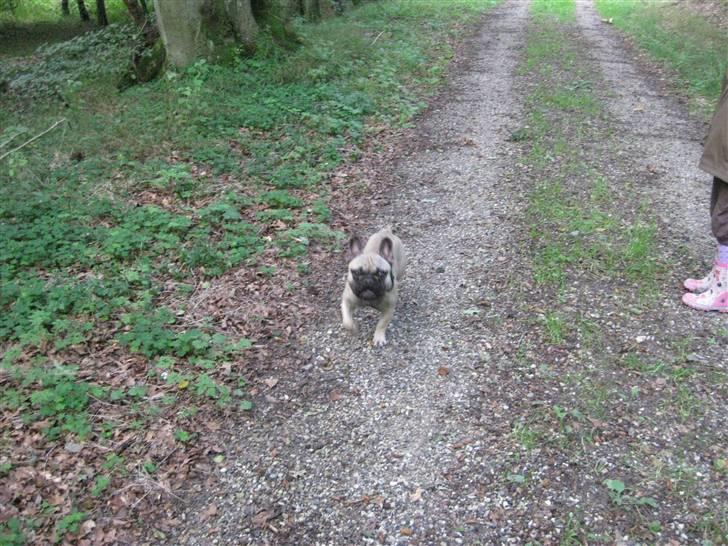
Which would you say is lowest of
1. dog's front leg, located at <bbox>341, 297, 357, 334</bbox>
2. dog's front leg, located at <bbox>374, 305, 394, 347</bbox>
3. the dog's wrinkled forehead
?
dog's front leg, located at <bbox>374, 305, 394, 347</bbox>

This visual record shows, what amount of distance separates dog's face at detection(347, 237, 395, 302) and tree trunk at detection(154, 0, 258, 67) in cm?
752

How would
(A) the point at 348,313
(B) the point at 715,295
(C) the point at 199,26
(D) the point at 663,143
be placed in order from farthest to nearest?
(C) the point at 199,26, (D) the point at 663,143, (B) the point at 715,295, (A) the point at 348,313

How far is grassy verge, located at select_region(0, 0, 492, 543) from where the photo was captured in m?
4.05

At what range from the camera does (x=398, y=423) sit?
4.33 metres

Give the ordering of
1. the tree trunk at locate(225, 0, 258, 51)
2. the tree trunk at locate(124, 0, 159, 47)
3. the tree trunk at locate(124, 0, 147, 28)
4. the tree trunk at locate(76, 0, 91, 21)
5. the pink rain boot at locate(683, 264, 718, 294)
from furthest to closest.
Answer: the tree trunk at locate(76, 0, 91, 21) → the tree trunk at locate(124, 0, 147, 28) → the tree trunk at locate(124, 0, 159, 47) → the tree trunk at locate(225, 0, 258, 51) → the pink rain boot at locate(683, 264, 718, 294)

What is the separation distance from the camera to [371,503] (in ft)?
12.2

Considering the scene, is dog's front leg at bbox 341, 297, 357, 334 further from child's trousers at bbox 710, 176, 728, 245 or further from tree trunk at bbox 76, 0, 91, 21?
tree trunk at bbox 76, 0, 91, 21

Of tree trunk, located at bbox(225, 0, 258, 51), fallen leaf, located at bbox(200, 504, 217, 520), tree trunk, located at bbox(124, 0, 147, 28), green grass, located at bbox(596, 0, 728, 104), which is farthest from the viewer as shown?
tree trunk, located at bbox(124, 0, 147, 28)

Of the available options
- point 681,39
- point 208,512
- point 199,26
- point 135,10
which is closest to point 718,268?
point 208,512

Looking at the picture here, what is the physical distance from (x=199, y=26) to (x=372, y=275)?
8156 mm

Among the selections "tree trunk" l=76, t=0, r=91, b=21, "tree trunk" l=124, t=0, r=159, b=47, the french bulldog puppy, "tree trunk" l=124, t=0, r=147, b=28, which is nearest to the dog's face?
the french bulldog puppy

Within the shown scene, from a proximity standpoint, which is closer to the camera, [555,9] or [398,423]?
[398,423]

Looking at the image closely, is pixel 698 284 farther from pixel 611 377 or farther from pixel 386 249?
pixel 386 249

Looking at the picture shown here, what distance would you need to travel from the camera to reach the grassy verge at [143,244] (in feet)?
13.3
